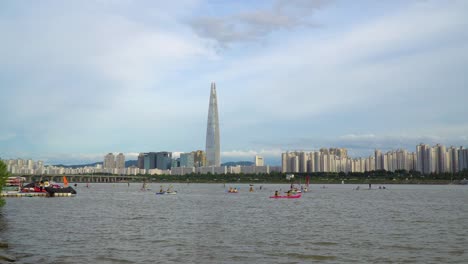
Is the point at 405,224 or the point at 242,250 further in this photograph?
the point at 405,224

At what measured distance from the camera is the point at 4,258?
67.9 feet

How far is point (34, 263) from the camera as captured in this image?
2108 centimetres

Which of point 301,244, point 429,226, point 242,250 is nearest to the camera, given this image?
point 242,250

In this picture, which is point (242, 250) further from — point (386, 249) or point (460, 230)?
point (460, 230)

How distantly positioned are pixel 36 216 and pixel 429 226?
35377 millimetres

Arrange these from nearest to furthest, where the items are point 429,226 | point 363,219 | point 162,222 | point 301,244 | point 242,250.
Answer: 1. point 242,250
2. point 301,244
3. point 429,226
4. point 162,222
5. point 363,219

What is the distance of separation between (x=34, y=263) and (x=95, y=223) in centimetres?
1766

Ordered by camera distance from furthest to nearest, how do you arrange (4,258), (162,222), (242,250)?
(162,222) < (242,250) < (4,258)

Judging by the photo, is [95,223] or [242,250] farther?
[95,223]

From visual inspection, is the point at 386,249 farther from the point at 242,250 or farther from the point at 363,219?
the point at 363,219

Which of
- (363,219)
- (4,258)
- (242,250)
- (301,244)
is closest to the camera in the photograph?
(4,258)

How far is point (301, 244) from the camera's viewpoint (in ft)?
88.8

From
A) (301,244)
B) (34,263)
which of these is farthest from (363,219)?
(34,263)

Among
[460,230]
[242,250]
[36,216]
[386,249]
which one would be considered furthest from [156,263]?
[36,216]
